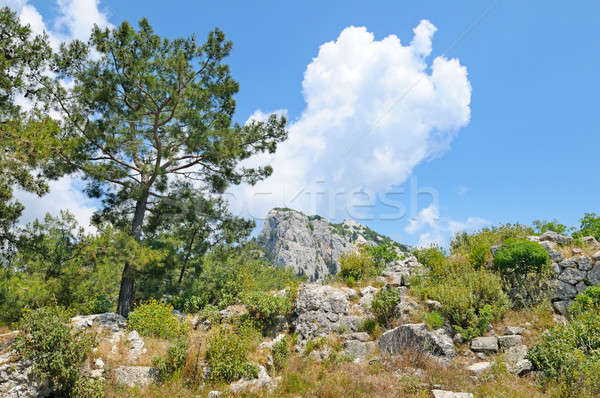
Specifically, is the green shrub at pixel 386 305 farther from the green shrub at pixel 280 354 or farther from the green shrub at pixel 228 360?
the green shrub at pixel 228 360

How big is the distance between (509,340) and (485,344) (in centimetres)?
60

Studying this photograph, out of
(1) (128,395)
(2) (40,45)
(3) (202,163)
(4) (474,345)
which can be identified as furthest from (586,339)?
(2) (40,45)

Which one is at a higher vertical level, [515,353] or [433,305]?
[433,305]

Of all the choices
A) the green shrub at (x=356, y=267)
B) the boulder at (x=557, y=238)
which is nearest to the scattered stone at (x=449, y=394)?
the green shrub at (x=356, y=267)

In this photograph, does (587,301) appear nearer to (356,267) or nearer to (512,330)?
(512,330)

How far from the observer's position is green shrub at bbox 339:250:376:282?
1302 cm

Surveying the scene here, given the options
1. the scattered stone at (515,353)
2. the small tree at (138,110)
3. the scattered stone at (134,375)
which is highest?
the small tree at (138,110)

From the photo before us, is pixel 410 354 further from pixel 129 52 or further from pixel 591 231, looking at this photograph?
pixel 129 52

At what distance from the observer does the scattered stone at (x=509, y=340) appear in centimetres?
820

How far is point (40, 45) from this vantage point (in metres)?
11.8

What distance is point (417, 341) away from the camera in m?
8.58

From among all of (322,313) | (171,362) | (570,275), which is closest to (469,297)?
(570,275)

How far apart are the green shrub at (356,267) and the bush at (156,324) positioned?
252 inches

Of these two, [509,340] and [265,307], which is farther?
[265,307]
